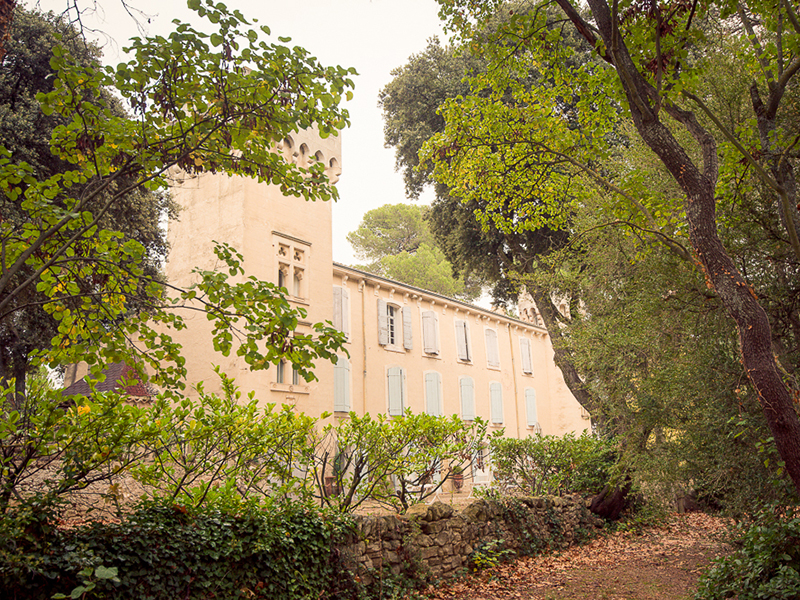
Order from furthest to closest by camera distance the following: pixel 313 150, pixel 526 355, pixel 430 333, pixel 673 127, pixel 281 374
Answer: pixel 526 355 → pixel 430 333 → pixel 313 150 → pixel 281 374 → pixel 673 127

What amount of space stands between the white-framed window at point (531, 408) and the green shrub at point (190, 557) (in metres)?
18.2

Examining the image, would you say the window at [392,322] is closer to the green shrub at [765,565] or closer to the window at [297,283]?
the window at [297,283]

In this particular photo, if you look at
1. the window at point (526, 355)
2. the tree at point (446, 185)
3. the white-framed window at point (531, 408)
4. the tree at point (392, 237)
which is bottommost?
the white-framed window at point (531, 408)

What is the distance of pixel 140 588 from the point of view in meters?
4.43

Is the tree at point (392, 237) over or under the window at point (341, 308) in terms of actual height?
over

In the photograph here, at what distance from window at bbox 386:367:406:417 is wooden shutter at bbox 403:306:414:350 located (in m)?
0.88

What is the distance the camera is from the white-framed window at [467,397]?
20641mm

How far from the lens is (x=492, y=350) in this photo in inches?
894

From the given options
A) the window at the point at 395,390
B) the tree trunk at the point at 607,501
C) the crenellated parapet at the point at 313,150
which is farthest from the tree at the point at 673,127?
the window at the point at 395,390

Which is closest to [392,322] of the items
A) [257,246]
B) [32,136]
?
[257,246]

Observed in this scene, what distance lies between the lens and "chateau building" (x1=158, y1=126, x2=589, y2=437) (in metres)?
15.1

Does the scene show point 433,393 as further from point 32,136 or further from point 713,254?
point 713,254

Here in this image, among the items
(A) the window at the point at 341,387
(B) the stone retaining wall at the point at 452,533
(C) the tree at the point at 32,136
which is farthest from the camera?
(A) the window at the point at 341,387

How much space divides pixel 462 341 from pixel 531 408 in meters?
5.07
